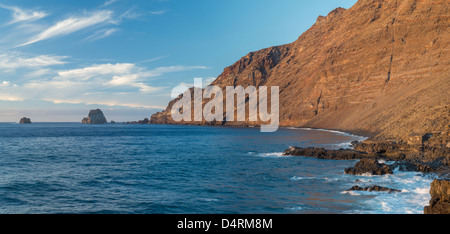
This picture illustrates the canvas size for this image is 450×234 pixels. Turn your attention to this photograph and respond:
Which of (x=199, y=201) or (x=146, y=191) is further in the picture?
(x=146, y=191)

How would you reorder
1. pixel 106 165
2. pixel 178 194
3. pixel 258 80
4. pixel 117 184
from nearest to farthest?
pixel 178 194 < pixel 117 184 < pixel 106 165 < pixel 258 80

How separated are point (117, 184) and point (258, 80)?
172598 mm

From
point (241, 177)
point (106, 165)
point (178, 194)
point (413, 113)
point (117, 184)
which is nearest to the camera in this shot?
point (178, 194)

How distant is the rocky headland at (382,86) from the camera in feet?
115

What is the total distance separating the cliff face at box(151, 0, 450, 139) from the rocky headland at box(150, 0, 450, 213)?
253 mm

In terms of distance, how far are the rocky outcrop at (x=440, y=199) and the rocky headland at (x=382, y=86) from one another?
49 millimetres

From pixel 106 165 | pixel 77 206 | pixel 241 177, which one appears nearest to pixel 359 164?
pixel 241 177

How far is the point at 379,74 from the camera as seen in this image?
92.5 meters

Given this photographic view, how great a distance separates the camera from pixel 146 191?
21.5 metres

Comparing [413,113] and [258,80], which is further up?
[258,80]

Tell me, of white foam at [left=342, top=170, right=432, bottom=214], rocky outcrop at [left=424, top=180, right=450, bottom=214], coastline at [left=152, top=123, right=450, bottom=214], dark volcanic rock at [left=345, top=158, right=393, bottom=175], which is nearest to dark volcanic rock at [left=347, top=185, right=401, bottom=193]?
white foam at [left=342, top=170, right=432, bottom=214]

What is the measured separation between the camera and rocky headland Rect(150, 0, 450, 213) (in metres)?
35.1

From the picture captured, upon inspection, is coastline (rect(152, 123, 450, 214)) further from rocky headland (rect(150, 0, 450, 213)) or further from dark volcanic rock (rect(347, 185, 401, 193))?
dark volcanic rock (rect(347, 185, 401, 193))
